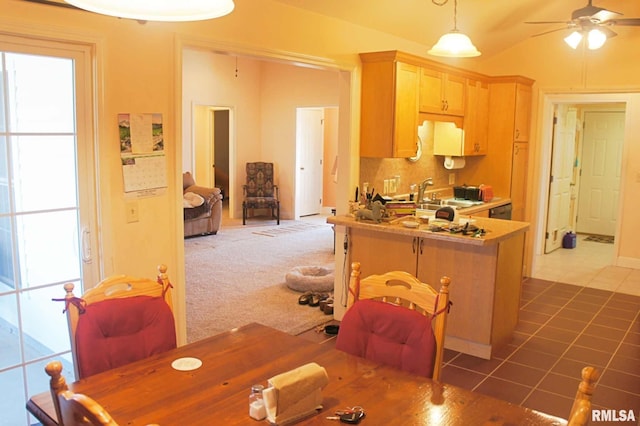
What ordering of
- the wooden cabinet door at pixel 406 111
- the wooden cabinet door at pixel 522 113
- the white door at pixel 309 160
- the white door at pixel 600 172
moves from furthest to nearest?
the white door at pixel 309 160, the white door at pixel 600 172, the wooden cabinet door at pixel 522 113, the wooden cabinet door at pixel 406 111

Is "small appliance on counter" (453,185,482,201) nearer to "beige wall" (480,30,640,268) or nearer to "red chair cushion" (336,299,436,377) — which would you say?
"beige wall" (480,30,640,268)

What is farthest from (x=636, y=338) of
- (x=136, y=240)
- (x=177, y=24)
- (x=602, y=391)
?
(x=177, y=24)

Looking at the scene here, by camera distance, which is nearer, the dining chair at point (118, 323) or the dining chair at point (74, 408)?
the dining chair at point (74, 408)

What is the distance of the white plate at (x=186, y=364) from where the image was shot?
193 centimetres

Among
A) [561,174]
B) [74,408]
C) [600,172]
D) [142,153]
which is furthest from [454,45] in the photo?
[600,172]

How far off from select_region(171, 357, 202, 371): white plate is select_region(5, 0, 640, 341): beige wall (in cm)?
136

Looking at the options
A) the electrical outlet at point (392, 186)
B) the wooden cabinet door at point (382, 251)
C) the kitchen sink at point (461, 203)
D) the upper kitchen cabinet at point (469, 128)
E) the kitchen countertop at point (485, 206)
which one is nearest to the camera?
the wooden cabinet door at point (382, 251)

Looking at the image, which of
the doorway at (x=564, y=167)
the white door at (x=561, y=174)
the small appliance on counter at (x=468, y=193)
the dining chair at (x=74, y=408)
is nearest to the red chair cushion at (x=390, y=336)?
the dining chair at (x=74, y=408)

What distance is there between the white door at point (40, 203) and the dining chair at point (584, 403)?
8.58ft

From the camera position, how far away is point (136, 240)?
3.26 metres

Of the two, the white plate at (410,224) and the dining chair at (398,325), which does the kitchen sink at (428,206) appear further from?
the dining chair at (398,325)

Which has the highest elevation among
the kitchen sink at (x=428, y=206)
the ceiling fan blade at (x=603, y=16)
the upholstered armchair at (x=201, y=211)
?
the ceiling fan blade at (x=603, y=16)

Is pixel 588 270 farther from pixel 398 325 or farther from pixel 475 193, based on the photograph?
pixel 398 325

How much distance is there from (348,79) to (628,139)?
419 cm
